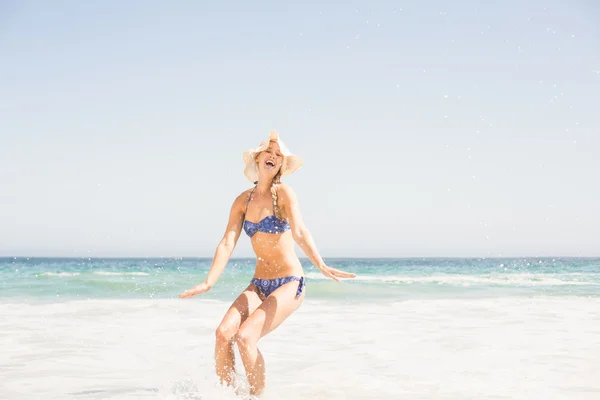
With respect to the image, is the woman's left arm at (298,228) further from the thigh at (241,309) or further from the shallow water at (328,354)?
the shallow water at (328,354)

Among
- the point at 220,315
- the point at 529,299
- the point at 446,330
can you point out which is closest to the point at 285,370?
the point at 446,330

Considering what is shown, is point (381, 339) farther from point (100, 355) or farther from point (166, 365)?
point (100, 355)

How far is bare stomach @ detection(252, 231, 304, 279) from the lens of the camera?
5.12 metres

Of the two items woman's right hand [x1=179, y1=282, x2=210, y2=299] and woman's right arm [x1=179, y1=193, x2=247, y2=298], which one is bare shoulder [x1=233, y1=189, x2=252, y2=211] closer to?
woman's right arm [x1=179, y1=193, x2=247, y2=298]

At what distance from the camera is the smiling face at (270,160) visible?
206 inches

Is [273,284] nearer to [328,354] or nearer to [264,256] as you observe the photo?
[264,256]

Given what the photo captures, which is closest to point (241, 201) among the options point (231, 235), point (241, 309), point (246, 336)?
point (231, 235)

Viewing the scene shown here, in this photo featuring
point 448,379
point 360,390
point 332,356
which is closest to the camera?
point 360,390

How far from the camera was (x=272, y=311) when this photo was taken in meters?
4.79

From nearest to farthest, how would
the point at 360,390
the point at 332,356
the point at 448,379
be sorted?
the point at 360,390, the point at 448,379, the point at 332,356

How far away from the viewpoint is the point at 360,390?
596 cm

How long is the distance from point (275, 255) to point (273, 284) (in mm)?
243

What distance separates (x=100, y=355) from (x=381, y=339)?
403 centimetres

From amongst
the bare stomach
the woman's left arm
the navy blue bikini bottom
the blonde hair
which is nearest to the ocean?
the navy blue bikini bottom
